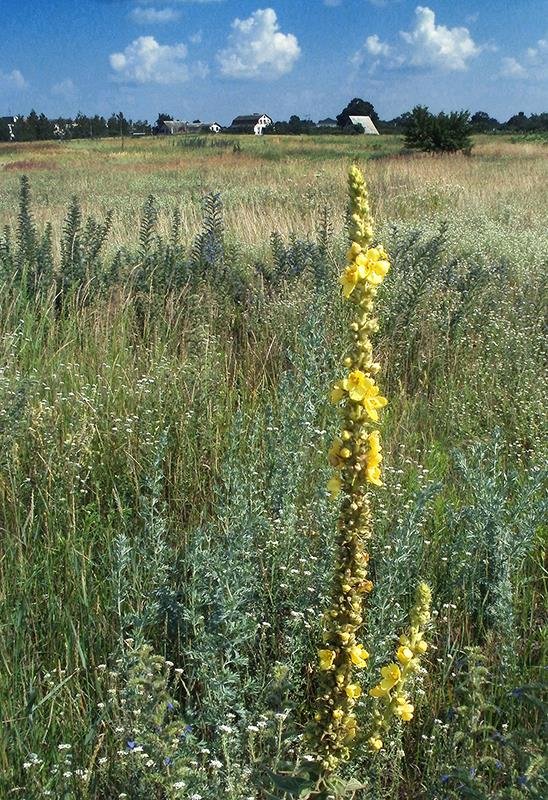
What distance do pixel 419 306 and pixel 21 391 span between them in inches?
127

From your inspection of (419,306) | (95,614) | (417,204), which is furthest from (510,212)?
(95,614)

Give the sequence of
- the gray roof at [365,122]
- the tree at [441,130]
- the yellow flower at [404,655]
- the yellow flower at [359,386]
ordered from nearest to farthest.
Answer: the yellow flower at [359,386], the yellow flower at [404,655], the tree at [441,130], the gray roof at [365,122]

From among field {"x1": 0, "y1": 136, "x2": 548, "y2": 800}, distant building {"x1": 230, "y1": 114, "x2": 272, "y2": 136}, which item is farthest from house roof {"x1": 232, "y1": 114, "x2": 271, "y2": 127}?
field {"x1": 0, "y1": 136, "x2": 548, "y2": 800}

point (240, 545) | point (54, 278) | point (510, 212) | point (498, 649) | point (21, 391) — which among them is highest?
point (510, 212)

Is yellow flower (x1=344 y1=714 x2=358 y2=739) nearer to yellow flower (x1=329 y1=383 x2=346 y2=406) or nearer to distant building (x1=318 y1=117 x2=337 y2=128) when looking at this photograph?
yellow flower (x1=329 y1=383 x2=346 y2=406)

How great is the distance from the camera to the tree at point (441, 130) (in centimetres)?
3050

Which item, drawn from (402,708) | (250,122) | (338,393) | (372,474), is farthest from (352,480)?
(250,122)

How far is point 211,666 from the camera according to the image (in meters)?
2.02

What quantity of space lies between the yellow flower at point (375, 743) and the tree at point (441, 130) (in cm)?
3147

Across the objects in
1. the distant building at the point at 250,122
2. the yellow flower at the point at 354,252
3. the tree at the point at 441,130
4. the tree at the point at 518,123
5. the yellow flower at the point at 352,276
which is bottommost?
the yellow flower at the point at 352,276

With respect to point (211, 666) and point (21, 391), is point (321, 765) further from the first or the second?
point (21, 391)

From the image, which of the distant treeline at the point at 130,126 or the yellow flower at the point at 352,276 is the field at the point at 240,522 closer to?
the yellow flower at the point at 352,276

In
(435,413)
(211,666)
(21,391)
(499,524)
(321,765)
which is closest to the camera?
(321,765)

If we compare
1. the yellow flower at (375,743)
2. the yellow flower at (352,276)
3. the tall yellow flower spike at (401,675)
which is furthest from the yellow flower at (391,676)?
the yellow flower at (352,276)
